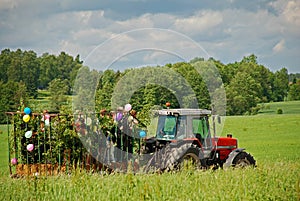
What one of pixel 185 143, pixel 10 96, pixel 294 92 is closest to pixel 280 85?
pixel 294 92

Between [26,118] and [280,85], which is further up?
[280,85]

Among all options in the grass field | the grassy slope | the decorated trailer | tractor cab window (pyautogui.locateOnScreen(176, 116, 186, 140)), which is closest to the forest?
the grassy slope

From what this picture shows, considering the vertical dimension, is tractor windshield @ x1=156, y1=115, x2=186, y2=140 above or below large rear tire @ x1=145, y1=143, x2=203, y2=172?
above

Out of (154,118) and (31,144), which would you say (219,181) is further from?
(31,144)

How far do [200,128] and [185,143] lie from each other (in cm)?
67

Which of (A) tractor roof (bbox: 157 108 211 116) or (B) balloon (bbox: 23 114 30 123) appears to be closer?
(A) tractor roof (bbox: 157 108 211 116)

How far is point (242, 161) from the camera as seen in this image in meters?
11.1

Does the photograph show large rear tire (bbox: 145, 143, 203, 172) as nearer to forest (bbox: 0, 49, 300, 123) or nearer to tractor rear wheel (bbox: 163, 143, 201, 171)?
tractor rear wheel (bbox: 163, 143, 201, 171)

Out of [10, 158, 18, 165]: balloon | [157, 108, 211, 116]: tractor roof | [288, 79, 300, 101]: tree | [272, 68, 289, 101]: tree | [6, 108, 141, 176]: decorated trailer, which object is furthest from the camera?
[272, 68, 289, 101]: tree

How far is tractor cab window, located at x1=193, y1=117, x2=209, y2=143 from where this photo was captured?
10.6 metres

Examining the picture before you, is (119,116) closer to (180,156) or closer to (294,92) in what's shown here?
(180,156)

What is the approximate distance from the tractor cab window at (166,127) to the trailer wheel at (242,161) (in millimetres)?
1689

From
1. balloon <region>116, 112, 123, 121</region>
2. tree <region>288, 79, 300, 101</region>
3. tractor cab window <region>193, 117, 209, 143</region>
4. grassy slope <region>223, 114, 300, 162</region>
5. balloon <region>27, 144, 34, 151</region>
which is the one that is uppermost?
tree <region>288, 79, 300, 101</region>

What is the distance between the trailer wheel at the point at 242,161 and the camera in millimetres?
10891
